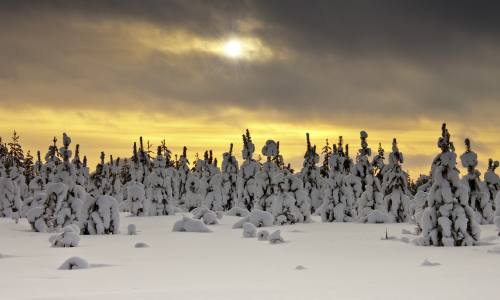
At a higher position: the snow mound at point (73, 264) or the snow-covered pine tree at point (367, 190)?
the snow-covered pine tree at point (367, 190)

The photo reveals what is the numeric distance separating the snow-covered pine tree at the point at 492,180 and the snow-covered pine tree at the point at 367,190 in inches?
230

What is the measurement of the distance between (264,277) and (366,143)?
91.1 ft

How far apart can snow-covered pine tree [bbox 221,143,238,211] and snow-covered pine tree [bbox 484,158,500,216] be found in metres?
20.8

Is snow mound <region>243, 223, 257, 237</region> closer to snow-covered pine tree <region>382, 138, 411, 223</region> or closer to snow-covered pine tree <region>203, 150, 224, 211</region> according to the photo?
snow-covered pine tree <region>382, 138, 411, 223</region>

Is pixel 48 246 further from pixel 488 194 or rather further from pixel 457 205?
pixel 488 194

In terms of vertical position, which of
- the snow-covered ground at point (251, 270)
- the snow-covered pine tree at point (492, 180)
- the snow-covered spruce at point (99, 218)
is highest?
the snow-covered pine tree at point (492, 180)

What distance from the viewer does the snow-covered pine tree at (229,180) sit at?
50.9 meters

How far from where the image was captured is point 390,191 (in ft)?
116

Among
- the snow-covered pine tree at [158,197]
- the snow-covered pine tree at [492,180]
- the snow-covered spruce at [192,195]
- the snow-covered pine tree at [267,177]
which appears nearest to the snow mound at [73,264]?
the snow-covered pine tree at [267,177]

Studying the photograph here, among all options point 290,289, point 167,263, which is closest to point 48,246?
point 167,263

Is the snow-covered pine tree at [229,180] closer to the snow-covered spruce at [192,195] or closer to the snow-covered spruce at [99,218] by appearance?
the snow-covered spruce at [192,195]

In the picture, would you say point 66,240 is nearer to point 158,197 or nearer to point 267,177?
point 267,177

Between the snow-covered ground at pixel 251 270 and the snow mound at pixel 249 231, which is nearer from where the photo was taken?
the snow-covered ground at pixel 251 270

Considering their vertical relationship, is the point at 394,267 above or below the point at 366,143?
below
